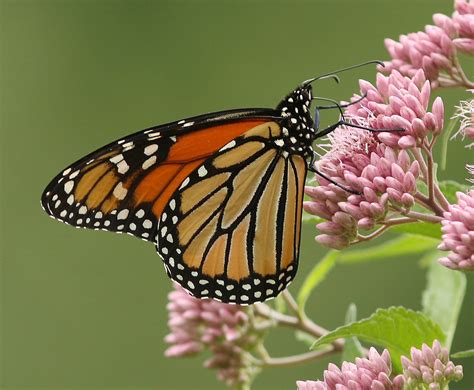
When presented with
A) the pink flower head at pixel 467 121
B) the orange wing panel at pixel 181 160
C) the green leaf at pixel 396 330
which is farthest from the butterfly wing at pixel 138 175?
the green leaf at pixel 396 330

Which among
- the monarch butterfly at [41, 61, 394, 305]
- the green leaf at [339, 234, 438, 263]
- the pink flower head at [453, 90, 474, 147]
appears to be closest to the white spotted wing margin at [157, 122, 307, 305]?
the monarch butterfly at [41, 61, 394, 305]

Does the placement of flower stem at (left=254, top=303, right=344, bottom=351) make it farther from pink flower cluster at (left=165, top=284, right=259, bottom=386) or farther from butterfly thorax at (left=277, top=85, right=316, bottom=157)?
butterfly thorax at (left=277, top=85, right=316, bottom=157)

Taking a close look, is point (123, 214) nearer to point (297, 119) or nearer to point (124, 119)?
point (297, 119)

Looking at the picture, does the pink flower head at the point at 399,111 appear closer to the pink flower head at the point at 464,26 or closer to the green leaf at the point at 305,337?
the pink flower head at the point at 464,26

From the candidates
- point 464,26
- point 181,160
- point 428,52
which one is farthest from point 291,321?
point 464,26

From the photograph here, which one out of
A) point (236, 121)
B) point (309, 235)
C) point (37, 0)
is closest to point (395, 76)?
point (236, 121)
